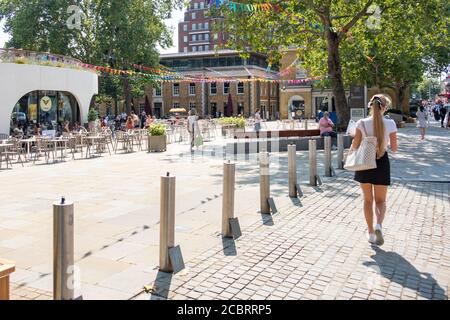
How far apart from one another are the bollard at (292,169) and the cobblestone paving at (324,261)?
88cm

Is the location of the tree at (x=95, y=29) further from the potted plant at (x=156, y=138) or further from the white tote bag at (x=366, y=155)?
the white tote bag at (x=366, y=155)

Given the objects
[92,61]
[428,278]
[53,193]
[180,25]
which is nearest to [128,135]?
[53,193]

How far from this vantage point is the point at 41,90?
22312 mm

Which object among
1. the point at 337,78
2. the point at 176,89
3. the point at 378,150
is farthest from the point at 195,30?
the point at 378,150

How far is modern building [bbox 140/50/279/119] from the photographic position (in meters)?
64.4

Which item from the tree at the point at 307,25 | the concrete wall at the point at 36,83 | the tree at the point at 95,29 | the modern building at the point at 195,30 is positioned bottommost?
the concrete wall at the point at 36,83

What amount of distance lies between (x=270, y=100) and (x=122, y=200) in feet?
209

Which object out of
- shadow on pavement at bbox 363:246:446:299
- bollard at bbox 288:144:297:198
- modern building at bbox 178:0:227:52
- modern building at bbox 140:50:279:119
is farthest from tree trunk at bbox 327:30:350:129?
modern building at bbox 178:0:227:52

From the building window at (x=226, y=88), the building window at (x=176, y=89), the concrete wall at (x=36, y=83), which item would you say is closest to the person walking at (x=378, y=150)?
the concrete wall at (x=36, y=83)

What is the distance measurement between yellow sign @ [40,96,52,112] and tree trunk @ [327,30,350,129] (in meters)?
13.1

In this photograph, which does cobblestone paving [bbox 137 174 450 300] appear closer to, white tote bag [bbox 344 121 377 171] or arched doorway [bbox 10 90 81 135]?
white tote bag [bbox 344 121 377 171]

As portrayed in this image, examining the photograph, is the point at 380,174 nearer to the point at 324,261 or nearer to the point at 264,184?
the point at 324,261

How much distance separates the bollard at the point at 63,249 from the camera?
3596 mm
